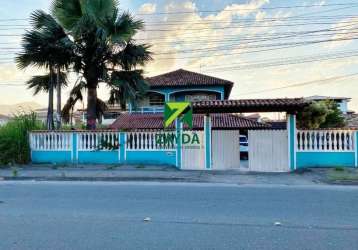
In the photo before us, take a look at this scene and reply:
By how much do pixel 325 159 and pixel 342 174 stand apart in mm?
1739

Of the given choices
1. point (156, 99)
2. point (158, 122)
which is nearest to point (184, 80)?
point (156, 99)

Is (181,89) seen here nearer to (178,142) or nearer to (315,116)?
(315,116)

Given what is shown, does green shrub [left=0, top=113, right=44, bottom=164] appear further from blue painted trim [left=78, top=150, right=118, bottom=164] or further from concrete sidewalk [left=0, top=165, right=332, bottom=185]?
blue painted trim [left=78, top=150, right=118, bottom=164]

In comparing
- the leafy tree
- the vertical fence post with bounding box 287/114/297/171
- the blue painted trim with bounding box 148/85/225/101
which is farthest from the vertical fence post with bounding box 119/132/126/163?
the blue painted trim with bounding box 148/85/225/101

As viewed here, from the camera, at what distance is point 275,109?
1309 centimetres

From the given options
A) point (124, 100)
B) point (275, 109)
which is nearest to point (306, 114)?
point (275, 109)

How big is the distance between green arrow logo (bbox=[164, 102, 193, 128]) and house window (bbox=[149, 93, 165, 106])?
13.6 m

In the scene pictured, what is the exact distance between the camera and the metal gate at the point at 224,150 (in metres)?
13.0

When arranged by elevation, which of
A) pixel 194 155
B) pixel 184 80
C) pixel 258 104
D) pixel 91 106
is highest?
pixel 184 80

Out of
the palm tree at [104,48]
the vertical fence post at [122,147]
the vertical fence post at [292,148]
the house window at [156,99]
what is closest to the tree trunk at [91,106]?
the palm tree at [104,48]

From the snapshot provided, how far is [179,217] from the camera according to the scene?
5996 mm

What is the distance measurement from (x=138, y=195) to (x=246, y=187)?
3318 millimetres

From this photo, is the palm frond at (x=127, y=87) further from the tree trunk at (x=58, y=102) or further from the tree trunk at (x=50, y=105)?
the tree trunk at (x=50, y=105)

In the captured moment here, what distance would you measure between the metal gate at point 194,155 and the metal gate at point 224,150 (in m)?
0.46
